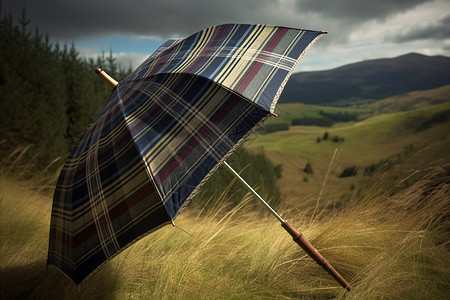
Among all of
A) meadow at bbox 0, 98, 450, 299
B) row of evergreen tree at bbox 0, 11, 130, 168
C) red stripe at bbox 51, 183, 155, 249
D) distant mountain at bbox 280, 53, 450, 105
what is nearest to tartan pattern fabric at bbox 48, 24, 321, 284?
red stripe at bbox 51, 183, 155, 249

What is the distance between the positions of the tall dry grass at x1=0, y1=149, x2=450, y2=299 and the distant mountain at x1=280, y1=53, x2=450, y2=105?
110 metres

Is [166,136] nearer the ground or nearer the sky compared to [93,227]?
nearer the sky

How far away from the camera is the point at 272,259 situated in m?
2.94

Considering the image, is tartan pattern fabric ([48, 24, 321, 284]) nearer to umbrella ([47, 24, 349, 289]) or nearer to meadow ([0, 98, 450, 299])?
umbrella ([47, 24, 349, 289])

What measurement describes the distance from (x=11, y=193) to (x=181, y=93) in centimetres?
392

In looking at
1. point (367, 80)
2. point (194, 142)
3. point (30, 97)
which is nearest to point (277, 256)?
point (194, 142)

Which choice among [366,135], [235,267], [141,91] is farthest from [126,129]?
[366,135]

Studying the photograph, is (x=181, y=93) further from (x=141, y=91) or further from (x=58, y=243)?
(x=58, y=243)

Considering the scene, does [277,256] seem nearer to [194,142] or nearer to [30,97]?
[194,142]

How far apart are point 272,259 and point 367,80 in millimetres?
A: 148421

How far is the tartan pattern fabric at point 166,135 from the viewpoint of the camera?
5.65 ft

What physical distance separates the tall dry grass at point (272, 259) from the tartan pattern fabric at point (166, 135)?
30.0 inches

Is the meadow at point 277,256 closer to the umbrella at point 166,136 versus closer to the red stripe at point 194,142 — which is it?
the umbrella at point 166,136

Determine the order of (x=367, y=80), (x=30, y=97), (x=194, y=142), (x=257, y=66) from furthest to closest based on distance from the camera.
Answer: (x=367, y=80), (x=30, y=97), (x=257, y=66), (x=194, y=142)
